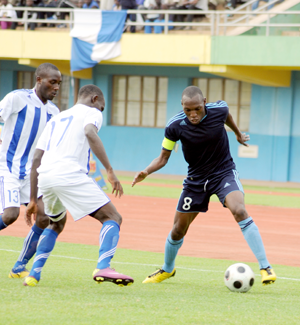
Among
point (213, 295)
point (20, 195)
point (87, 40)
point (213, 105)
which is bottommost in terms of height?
point (213, 295)

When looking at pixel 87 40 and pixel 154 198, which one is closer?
pixel 154 198

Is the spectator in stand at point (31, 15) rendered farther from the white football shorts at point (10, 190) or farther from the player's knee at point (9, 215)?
the player's knee at point (9, 215)

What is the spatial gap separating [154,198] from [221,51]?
723 cm

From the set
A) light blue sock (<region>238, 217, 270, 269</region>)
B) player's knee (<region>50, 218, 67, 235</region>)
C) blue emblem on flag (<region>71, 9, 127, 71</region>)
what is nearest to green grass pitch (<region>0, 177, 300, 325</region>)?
light blue sock (<region>238, 217, 270, 269</region>)

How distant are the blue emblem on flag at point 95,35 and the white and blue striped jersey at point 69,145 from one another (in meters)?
18.5

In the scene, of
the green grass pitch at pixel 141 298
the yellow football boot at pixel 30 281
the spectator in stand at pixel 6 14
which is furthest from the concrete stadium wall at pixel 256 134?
the yellow football boot at pixel 30 281

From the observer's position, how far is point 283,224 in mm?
13906

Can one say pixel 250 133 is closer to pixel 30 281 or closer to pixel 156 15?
pixel 156 15

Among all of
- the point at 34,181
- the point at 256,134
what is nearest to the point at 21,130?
the point at 34,181

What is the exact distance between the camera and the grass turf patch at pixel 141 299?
491cm

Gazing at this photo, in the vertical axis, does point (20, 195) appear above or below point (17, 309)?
above

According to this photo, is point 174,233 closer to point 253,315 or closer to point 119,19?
point 253,315

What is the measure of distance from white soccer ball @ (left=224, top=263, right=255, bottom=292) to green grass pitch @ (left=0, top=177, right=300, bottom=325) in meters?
0.10

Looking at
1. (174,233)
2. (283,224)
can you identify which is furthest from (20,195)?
(283,224)
